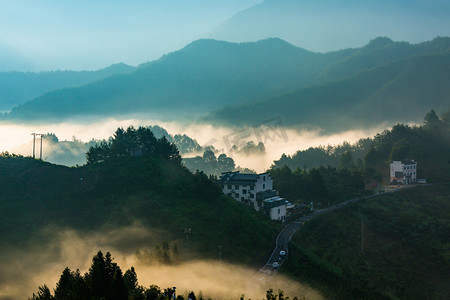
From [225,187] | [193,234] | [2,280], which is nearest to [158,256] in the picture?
[193,234]

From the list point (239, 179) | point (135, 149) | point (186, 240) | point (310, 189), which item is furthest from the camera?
point (310, 189)

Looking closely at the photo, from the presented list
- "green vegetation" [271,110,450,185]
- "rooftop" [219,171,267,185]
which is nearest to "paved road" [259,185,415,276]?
"rooftop" [219,171,267,185]

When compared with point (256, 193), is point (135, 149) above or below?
above

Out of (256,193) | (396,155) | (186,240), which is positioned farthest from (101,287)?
(396,155)

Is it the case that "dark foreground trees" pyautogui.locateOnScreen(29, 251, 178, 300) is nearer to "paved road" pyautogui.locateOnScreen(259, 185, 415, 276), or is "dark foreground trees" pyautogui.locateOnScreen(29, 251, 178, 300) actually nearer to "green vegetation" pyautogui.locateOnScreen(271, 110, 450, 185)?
"paved road" pyautogui.locateOnScreen(259, 185, 415, 276)

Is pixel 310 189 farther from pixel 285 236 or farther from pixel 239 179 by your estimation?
pixel 285 236

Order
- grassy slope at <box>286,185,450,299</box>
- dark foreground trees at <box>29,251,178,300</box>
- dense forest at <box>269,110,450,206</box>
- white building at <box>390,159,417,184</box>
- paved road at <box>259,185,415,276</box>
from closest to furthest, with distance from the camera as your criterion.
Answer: dark foreground trees at <box>29,251,178,300</box>
paved road at <box>259,185,415,276</box>
grassy slope at <box>286,185,450,299</box>
dense forest at <box>269,110,450,206</box>
white building at <box>390,159,417,184</box>

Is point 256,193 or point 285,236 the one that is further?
point 256,193
